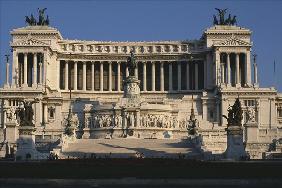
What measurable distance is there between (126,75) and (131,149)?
179ft

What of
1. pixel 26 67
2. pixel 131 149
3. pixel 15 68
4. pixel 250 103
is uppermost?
pixel 26 67

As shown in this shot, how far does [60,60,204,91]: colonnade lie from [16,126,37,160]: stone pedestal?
58.0m

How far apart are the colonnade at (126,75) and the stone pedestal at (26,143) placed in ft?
190

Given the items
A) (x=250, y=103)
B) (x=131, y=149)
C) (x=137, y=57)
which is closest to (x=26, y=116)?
(x=131, y=149)

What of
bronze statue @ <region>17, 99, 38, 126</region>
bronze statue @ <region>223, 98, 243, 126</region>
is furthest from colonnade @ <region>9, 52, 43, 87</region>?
bronze statue @ <region>223, 98, 243, 126</region>

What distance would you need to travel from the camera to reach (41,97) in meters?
106

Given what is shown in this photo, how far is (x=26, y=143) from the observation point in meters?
63.9

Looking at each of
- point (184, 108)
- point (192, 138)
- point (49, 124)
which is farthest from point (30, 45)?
point (192, 138)

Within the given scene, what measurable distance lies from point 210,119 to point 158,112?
13.8 m

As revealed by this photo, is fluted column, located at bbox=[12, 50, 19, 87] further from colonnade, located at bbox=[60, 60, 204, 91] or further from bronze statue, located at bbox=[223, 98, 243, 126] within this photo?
bronze statue, located at bbox=[223, 98, 243, 126]

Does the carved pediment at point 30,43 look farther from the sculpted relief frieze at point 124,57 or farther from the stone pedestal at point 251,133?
the stone pedestal at point 251,133

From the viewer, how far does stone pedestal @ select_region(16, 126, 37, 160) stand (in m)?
63.2

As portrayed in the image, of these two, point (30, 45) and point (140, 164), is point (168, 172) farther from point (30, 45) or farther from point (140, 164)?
point (30, 45)

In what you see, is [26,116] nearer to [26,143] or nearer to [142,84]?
[26,143]
